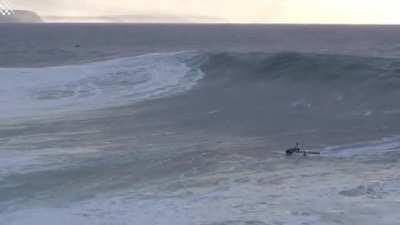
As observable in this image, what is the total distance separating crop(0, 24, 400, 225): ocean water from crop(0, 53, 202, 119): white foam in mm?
93

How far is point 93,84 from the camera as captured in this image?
110ft

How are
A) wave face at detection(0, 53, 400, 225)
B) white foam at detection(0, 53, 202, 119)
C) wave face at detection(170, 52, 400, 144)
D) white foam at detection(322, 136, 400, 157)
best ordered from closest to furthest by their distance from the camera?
1. wave face at detection(0, 53, 400, 225)
2. white foam at detection(322, 136, 400, 157)
3. wave face at detection(170, 52, 400, 144)
4. white foam at detection(0, 53, 202, 119)

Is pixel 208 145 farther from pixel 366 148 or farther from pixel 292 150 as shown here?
pixel 366 148

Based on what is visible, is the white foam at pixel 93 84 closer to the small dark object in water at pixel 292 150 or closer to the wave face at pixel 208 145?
the wave face at pixel 208 145

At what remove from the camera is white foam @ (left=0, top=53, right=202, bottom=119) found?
92.0 feet

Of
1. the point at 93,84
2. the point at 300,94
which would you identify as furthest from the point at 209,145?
the point at 93,84

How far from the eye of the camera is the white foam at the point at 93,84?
2803 cm

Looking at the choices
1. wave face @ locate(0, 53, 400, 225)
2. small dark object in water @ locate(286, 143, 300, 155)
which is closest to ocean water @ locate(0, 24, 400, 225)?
wave face @ locate(0, 53, 400, 225)

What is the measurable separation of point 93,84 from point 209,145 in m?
16.3

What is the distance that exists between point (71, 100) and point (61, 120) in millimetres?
6305

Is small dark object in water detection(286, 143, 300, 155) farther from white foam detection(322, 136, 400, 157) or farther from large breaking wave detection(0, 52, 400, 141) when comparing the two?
large breaking wave detection(0, 52, 400, 141)

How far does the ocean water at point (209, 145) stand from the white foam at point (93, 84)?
0.09 m

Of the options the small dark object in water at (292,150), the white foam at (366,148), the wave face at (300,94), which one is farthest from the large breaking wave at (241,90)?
the small dark object in water at (292,150)

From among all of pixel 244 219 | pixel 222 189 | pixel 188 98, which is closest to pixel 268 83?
pixel 188 98
